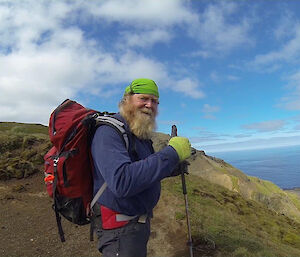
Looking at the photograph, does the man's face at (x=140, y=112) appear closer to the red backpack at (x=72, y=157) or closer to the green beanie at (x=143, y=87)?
the green beanie at (x=143, y=87)

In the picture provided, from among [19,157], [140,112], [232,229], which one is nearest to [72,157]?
[140,112]

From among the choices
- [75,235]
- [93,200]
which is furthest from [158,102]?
[75,235]

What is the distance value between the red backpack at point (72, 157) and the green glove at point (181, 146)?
615 millimetres

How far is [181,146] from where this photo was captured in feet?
10.3

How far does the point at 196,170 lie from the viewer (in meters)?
34.9

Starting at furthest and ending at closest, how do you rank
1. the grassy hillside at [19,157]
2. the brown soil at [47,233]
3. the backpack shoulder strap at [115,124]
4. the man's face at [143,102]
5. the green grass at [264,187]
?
the green grass at [264,187] < the grassy hillside at [19,157] < the brown soil at [47,233] < the man's face at [143,102] < the backpack shoulder strap at [115,124]

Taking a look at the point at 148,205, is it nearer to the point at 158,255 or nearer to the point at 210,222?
the point at 158,255

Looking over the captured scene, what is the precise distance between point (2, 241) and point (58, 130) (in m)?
10.3

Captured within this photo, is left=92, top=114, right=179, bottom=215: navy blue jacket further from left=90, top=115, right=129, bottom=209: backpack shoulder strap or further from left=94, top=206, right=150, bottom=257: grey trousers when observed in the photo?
left=94, top=206, right=150, bottom=257: grey trousers

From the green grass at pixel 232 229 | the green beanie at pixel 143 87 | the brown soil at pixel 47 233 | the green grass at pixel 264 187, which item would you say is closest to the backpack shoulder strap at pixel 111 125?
the green beanie at pixel 143 87

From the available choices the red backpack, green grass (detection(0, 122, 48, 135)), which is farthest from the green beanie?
green grass (detection(0, 122, 48, 135))

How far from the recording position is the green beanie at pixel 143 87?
348cm

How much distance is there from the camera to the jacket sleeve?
2.65 meters

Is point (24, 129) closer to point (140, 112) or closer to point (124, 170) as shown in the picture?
point (140, 112)
